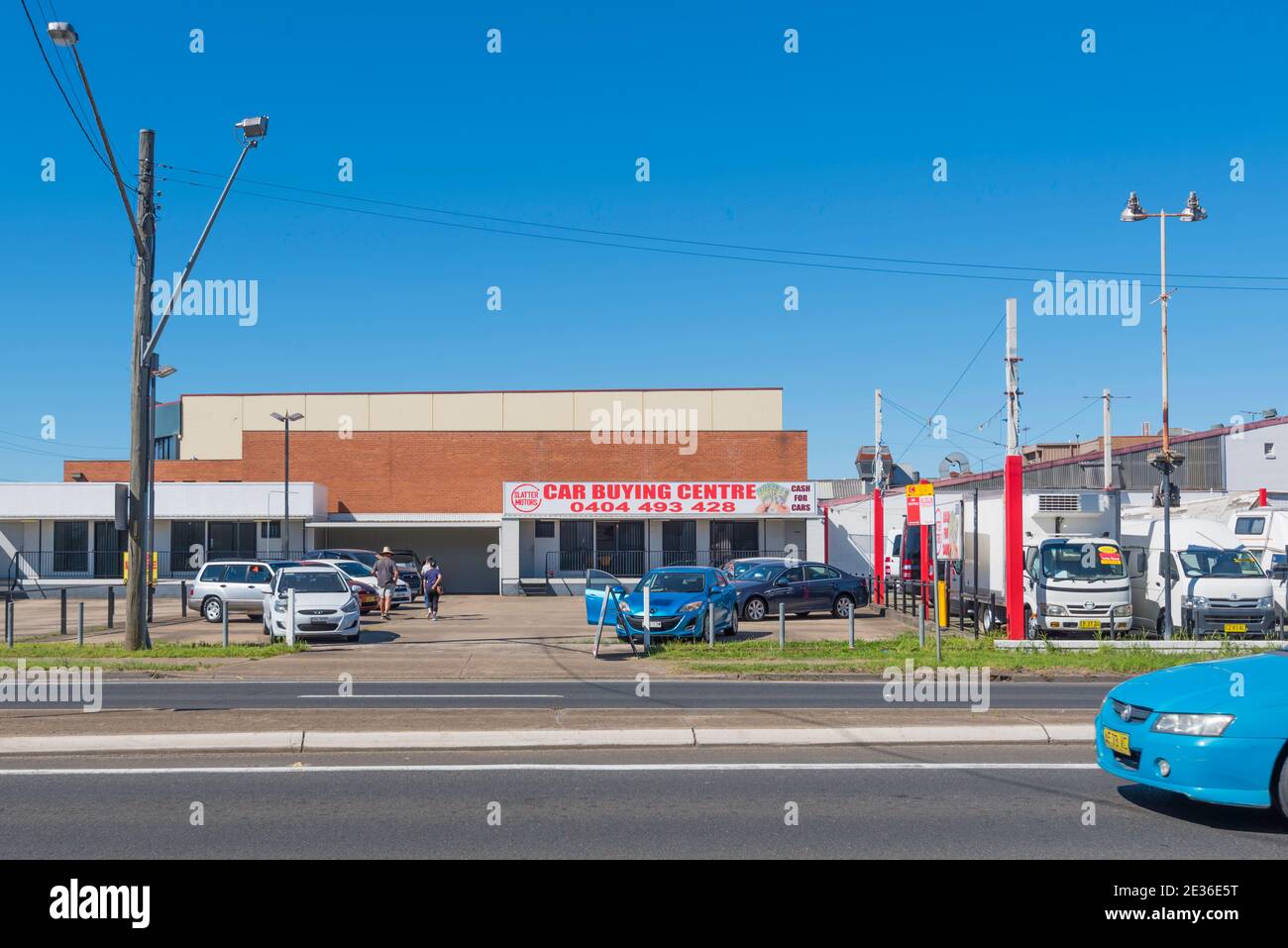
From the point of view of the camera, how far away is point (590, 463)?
164 feet

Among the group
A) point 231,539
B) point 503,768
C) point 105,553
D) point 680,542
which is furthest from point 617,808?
point 105,553

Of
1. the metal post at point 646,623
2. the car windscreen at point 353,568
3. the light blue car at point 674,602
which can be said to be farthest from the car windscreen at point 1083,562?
the car windscreen at point 353,568

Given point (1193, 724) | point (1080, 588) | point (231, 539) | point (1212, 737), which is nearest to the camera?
point (1212, 737)

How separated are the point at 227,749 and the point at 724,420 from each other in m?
45.1

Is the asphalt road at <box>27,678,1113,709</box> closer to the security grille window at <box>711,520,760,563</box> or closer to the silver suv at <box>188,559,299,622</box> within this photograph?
the silver suv at <box>188,559,299,622</box>

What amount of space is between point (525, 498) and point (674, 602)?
70.1 feet

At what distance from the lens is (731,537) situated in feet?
141

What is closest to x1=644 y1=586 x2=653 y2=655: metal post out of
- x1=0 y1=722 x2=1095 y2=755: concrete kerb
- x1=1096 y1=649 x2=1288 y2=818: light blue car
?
x1=0 y1=722 x2=1095 y2=755: concrete kerb

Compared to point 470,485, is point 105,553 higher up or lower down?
lower down

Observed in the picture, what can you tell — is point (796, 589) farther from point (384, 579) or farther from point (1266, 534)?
point (1266, 534)

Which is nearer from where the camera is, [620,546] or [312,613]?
[312,613]

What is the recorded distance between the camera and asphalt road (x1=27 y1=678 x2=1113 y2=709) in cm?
1371
